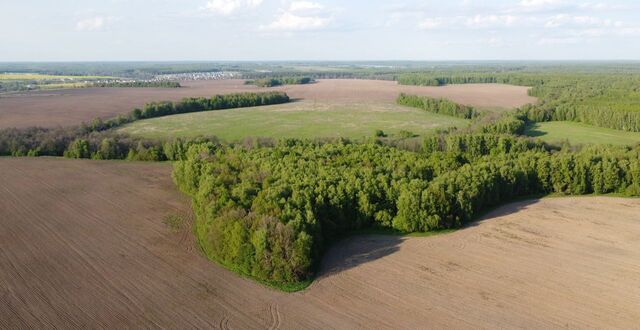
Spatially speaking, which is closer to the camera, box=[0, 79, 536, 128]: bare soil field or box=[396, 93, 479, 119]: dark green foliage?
box=[0, 79, 536, 128]: bare soil field

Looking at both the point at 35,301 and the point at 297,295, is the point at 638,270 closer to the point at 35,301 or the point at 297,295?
the point at 297,295

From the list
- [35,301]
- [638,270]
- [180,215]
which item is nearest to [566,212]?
[638,270]

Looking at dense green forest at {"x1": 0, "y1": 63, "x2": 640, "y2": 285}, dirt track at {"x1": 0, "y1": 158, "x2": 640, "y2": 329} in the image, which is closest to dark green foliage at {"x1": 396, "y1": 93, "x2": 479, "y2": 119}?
dense green forest at {"x1": 0, "y1": 63, "x2": 640, "y2": 285}

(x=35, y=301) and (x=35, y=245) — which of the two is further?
(x=35, y=245)

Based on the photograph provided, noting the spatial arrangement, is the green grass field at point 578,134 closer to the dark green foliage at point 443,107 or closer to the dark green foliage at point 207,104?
the dark green foliage at point 443,107

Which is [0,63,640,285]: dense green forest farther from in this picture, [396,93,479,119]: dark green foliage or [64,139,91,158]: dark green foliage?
[396,93,479,119]: dark green foliage

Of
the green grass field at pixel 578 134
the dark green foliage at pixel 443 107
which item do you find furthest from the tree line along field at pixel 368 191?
the dark green foliage at pixel 443 107

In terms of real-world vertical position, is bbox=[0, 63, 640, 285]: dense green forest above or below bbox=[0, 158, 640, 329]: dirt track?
above
